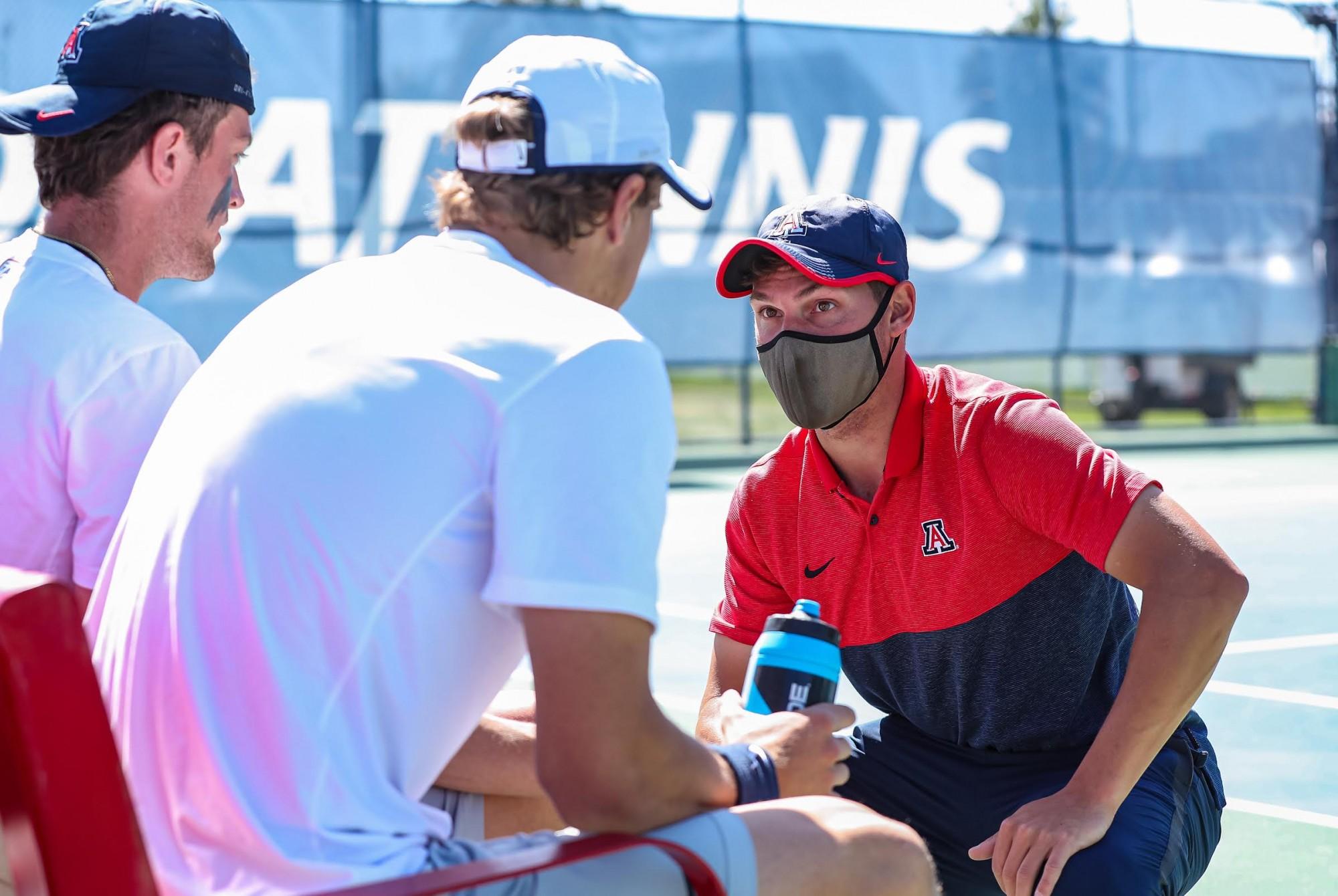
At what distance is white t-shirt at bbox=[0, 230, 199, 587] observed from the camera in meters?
2.54

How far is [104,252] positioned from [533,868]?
1.64 meters

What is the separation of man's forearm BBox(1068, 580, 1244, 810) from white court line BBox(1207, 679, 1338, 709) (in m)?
3.13

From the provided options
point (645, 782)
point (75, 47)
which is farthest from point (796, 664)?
point (75, 47)

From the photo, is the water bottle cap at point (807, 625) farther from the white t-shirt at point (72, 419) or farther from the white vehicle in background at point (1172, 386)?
the white vehicle in background at point (1172, 386)

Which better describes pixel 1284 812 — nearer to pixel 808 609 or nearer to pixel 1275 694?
pixel 1275 694

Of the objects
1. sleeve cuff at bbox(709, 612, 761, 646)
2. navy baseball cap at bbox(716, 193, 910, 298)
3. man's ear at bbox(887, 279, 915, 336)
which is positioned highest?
navy baseball cap at bbox(716, 193, 910, 298)

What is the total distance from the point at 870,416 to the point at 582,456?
5.38 feet

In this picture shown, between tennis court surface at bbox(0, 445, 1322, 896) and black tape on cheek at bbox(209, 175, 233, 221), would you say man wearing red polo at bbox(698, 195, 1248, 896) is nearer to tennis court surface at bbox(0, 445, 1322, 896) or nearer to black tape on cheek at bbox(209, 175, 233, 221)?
tennis court surface at bbox(0, 445, 1322, 896)

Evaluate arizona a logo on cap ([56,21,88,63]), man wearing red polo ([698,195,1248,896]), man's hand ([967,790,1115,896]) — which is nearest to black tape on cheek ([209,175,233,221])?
arizona a logo on cap ([56,21,88,63])

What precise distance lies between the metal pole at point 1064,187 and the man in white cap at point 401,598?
15.2 metres

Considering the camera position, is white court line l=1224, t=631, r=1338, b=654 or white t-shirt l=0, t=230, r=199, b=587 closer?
white t-shirt l=0, t=230, r=199, b=587

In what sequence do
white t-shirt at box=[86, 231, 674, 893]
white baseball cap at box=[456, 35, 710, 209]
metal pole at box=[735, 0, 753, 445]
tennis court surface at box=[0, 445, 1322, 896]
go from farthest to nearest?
metal pole at box=[735, 0, 753, 445] < tennis court surface at box=[0, 445, 1322, 896] < white baseball cap at box=[456, 35, 710, 209] < white t-shirt at box=[86, 231, 674, 893]

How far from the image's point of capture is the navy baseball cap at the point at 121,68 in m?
2.75

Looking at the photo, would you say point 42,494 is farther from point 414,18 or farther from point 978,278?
point 978,278
